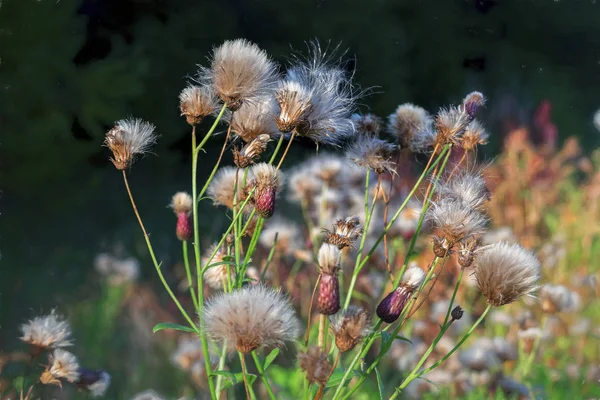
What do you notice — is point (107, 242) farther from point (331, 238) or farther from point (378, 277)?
point (331, 238)

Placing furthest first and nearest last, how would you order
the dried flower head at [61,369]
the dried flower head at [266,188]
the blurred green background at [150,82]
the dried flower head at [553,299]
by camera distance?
1. the blurred green background at [150,82]
2. the dried flower head at [553,299]
3. the dried flower head at [61,369]
4. the dried flower head at [266,188]

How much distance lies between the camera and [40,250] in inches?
172

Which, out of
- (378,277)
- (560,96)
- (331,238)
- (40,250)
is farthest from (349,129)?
(560,96)

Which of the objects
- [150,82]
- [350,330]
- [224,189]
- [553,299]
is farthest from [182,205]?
[150,82]

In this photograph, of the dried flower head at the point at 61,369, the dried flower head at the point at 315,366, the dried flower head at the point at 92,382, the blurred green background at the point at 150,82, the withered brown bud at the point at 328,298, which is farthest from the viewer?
the blurred green background at the point at 150,82

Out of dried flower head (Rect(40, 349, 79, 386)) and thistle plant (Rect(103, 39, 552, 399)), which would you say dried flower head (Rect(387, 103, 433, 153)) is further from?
dried flower head (Rect(40, 349, 79, 386))

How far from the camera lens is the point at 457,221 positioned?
1.15m

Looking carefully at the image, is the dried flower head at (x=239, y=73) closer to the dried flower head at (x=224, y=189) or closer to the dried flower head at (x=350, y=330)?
the dried flower head at (x=224, y=189)

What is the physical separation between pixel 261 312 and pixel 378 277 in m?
1.67

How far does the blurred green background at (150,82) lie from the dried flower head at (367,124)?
173cm

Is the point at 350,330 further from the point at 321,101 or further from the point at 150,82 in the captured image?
the point at 150,82

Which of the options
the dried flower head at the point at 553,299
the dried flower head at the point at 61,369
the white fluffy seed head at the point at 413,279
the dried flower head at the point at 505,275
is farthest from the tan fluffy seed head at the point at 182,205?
the dried flower head at the point at 553,299

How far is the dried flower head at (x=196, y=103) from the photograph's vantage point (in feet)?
4.11

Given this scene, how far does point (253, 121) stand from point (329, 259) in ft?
1.07
